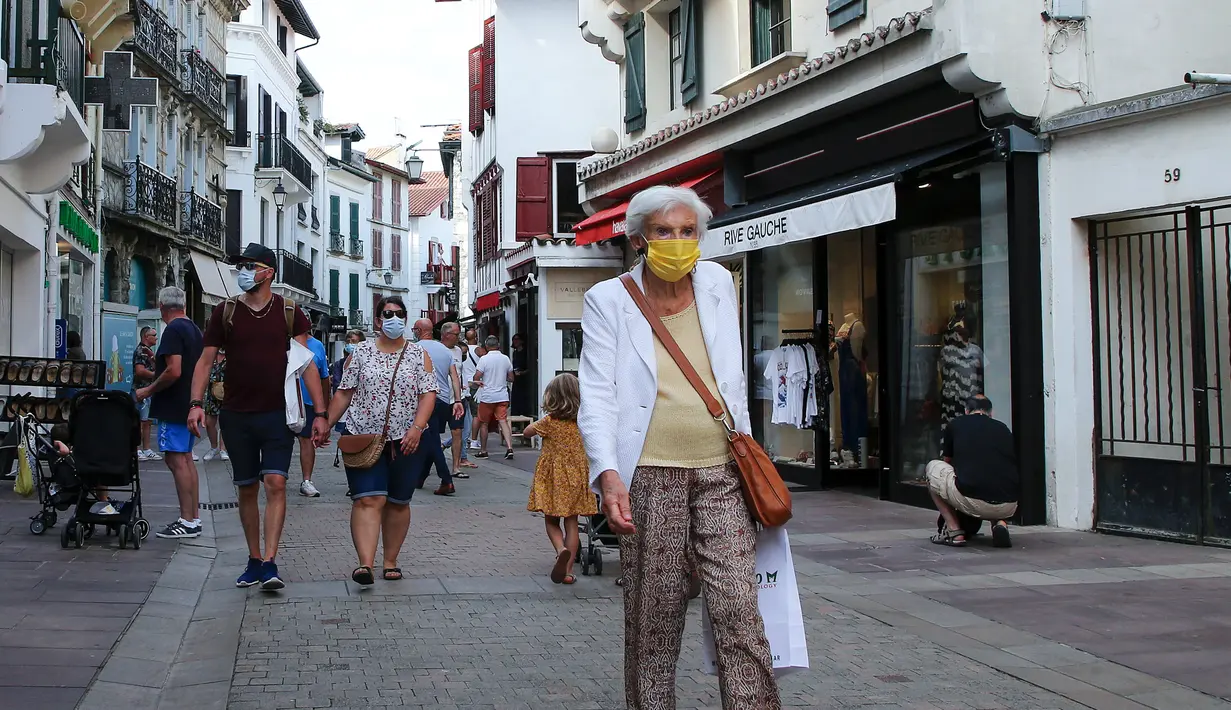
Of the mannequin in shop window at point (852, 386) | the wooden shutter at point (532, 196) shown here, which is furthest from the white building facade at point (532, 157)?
the mannequin in shop window at point (852, 386)

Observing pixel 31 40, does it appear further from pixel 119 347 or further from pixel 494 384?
pixel 494 384

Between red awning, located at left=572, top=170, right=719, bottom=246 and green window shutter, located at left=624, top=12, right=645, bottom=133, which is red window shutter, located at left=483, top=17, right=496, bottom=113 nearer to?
green window shutter, located at left=624, top=12, right=645, bottom=133

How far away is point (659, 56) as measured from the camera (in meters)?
19.2

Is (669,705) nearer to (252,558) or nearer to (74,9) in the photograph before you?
(252,558)

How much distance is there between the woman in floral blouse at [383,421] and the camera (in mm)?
7539

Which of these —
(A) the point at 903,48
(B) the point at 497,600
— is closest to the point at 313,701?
(B) the point at 497,600

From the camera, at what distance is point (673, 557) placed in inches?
157

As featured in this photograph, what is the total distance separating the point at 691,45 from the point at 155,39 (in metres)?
17.0

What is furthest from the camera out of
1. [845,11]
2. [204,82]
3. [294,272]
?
[294,272]

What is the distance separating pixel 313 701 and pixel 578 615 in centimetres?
216

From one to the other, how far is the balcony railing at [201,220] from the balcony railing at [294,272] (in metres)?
9.89

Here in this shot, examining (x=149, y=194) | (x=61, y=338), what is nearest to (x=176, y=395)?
(x=61, y=338)

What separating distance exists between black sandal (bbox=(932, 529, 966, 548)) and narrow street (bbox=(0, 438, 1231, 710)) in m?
0.21

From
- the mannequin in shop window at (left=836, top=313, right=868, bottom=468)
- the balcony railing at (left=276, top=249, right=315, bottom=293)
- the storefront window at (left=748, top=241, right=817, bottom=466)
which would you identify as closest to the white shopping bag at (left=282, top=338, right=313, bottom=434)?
the storefront window at (left=748, top=241, right=817, bottom=466)
